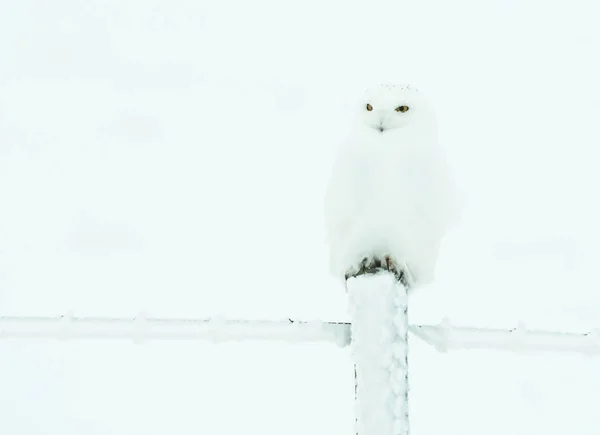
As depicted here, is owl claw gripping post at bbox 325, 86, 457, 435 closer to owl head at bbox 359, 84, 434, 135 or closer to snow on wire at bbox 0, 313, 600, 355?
owl head at bbox 359, 84, 434, 135

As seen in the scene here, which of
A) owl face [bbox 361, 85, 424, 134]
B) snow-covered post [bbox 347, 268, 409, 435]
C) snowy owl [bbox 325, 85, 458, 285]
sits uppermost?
owl face [bbox 361, 85, 424, 134]

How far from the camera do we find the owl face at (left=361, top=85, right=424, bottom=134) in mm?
2197

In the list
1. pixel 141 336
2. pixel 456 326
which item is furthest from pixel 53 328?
pixel 456 326

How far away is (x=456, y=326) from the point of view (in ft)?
5.43

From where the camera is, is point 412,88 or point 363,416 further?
point 412,88

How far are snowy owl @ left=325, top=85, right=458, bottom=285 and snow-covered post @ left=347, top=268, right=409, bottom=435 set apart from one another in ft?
0.96

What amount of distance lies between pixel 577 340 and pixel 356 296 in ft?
2.01

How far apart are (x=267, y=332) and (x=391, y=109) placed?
100 centimetres

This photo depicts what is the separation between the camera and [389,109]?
220 centimetres

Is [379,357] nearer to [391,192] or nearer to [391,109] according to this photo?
[391,192]

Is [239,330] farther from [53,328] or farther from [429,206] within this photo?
[429,206]

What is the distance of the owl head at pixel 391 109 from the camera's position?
2198mm

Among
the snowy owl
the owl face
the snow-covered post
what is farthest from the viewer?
the owl face

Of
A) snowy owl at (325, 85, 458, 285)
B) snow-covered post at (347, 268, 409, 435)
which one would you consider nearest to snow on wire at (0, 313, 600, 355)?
snow-covered post at (347, 268, 409, 435)
